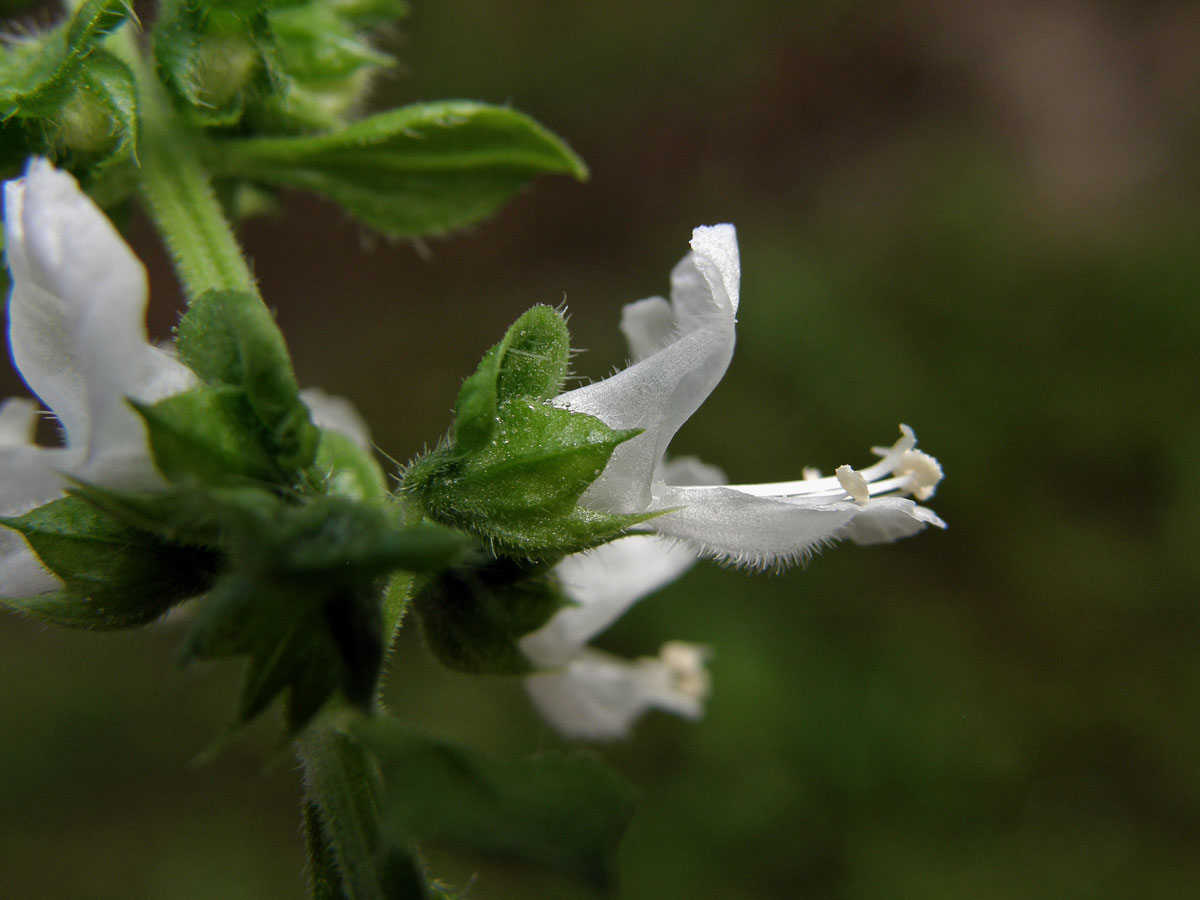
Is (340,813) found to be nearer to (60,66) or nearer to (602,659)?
(602,659)

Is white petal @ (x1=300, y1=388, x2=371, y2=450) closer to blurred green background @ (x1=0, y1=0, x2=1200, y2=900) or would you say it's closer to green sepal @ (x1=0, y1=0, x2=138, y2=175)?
green sepal @ (x1=0, y1=0, x2=138, y2=175)

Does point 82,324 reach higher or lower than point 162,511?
higher

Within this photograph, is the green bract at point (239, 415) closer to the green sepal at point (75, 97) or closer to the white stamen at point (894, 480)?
the green sepal at point (75, 97)

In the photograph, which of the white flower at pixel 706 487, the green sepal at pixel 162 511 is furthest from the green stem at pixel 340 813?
the white flower at pixel 706 487

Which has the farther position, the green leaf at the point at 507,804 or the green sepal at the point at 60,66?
the green sepal at the point at 60,66

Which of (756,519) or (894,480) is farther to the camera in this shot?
(894,480)

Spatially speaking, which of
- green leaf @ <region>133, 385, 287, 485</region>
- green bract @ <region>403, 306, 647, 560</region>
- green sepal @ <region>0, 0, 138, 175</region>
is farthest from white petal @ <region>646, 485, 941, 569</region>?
green sepal @ <region>0, 0, 138, 175</region>

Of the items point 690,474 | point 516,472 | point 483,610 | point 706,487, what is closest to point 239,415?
point 516,472
